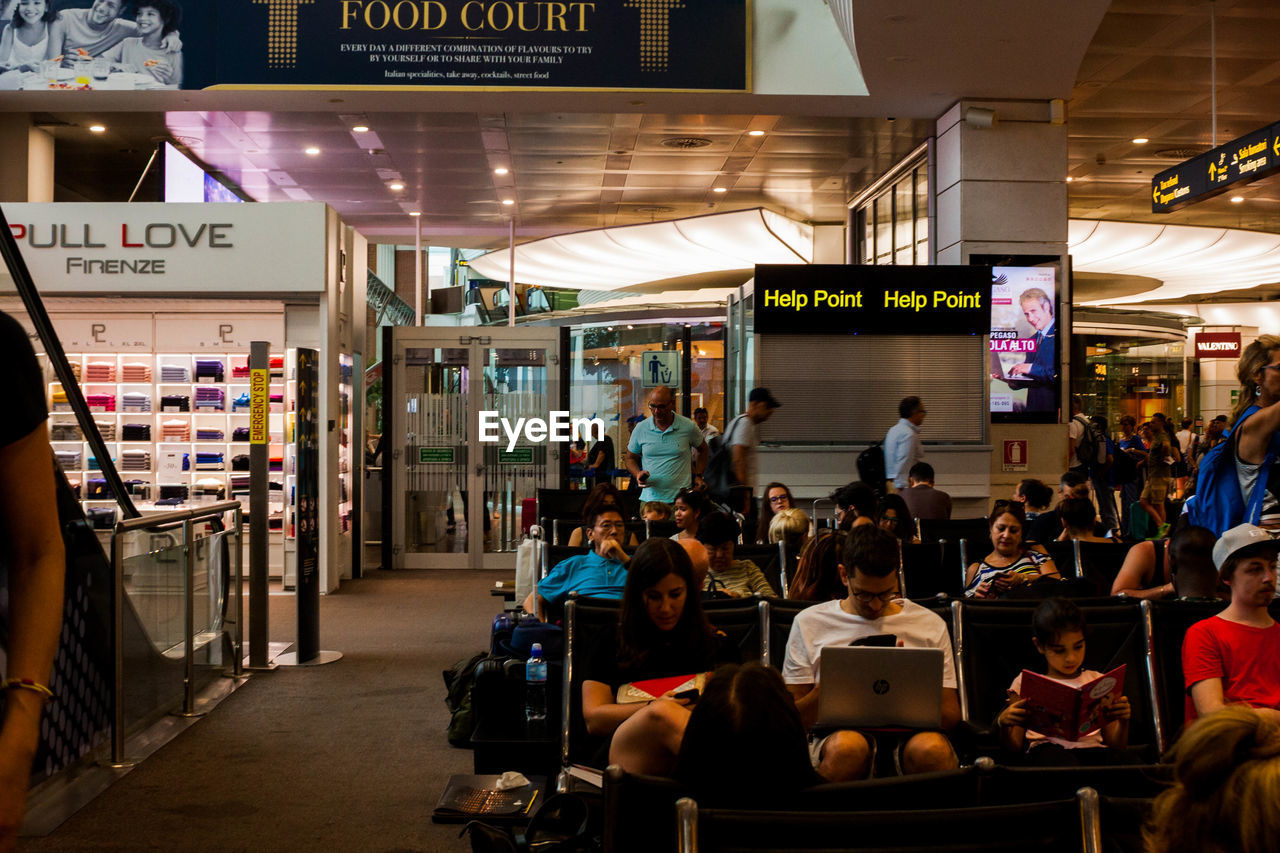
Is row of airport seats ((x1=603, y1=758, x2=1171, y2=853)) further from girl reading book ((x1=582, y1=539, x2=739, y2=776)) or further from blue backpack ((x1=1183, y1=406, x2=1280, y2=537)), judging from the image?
blue backpack ((x1=1183, y1=406, x2=1280, y2=537))

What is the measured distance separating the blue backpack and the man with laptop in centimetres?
161

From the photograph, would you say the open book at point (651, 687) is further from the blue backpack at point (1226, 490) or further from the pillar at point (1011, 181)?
the pillar at point (1011, 181)

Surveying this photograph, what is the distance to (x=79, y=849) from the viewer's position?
168 inches

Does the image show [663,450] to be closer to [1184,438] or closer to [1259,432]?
[1259,432]

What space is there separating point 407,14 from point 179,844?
733 centimetres

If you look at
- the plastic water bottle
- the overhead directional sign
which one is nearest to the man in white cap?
the plastic water bottle

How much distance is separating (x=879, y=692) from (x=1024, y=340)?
8.17 m

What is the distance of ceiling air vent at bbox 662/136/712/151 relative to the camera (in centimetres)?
1224

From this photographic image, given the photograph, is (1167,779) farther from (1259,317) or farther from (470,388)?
(1259,317)

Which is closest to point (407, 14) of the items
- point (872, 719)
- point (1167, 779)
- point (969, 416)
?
point (969, 416)

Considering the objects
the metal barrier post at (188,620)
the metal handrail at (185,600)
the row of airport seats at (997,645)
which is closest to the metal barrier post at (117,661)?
the metal handrail at (185,600)

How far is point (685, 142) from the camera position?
40.8 ft

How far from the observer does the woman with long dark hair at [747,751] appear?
2172 millimetres

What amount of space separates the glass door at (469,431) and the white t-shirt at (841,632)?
9032mm
